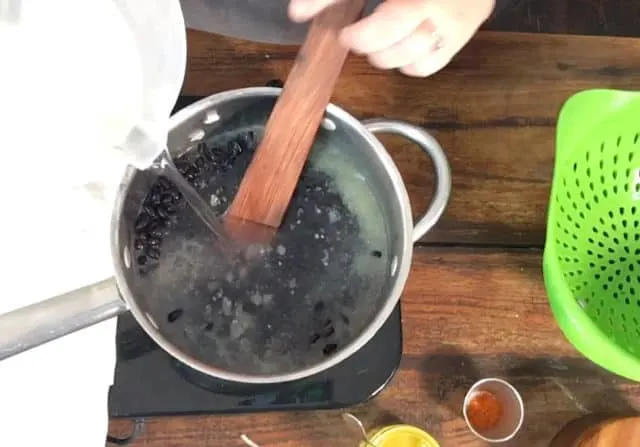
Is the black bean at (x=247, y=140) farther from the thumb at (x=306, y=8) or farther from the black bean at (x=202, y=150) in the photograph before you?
the thumb at (x=306, y=8)

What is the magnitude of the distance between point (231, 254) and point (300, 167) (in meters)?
0.08

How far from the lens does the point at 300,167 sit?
58cm

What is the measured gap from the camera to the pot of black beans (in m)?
0.58

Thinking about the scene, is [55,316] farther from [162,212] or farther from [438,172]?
[438,172]

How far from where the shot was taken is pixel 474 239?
0.69 meters

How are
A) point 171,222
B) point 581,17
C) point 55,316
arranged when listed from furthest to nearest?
point 581,17
point 171,222
point 55,316

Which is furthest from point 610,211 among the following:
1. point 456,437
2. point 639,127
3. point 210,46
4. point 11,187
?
point 11,187

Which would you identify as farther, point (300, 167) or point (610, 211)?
point (610, 211)

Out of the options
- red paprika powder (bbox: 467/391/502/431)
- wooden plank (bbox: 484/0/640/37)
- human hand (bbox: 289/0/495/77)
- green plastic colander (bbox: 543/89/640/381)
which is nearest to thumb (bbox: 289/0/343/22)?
human hand (bbox: 289/0/495/77)

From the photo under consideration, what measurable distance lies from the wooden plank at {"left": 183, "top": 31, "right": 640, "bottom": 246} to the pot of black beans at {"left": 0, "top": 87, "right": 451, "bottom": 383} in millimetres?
74

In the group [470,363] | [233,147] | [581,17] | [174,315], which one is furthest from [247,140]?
[581,17]

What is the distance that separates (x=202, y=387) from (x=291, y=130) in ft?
0.63

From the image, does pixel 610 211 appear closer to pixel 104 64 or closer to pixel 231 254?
pixel 231 254

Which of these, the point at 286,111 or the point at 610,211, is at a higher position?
the point at 286,111
